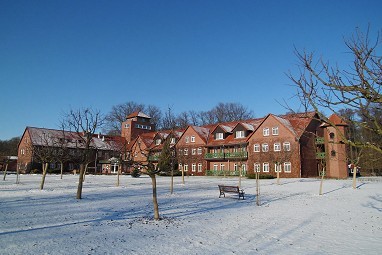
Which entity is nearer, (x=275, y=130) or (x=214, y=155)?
(x=275, y=130)

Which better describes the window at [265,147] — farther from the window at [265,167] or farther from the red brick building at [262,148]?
the window at [265,167]

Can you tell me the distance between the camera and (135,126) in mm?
67375

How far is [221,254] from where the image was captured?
7047 millimetres

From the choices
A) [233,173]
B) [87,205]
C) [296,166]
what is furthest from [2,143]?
[87,205]

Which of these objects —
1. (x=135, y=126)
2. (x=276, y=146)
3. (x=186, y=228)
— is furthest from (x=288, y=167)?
(x=135, y=126)

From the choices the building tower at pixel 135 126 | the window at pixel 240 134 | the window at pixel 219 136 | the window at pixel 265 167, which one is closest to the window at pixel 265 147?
the window at pixel 265 167

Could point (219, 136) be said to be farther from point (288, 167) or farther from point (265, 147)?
point (288, 167)

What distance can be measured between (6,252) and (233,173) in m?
40.5

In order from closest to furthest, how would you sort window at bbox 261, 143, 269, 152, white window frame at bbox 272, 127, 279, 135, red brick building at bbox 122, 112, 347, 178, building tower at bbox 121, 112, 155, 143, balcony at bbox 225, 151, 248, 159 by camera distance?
red brick building at bbox 122, 112, 347, 178 < white window frame at bbox 272, 127, 279, 135 < window at bbox 261, 143, 269, 152 < balcony at bbox 225, 151, 248, 159 < building tower at bbox 121, 112, 155, 143

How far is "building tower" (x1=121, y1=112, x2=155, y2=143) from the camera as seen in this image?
219ft

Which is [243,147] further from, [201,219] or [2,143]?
[2,143]

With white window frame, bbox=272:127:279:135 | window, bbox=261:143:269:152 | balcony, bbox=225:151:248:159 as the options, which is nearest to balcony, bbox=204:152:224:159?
balcony, bbox=225:151:248:159

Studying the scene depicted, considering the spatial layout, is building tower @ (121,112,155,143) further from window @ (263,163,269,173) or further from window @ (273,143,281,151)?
window @ (273,143,281,151)

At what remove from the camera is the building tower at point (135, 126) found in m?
66.8
